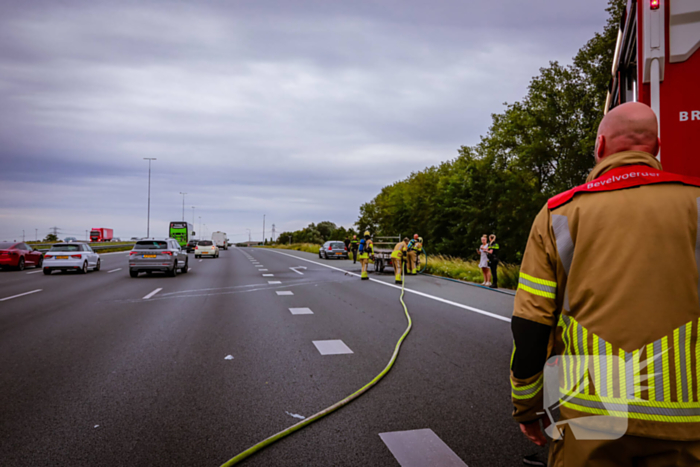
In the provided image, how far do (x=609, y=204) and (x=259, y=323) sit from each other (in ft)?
26.9

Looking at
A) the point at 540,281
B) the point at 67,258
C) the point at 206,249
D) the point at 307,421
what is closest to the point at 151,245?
the point at 67,258

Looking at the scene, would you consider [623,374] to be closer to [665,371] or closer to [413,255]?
[665,371]

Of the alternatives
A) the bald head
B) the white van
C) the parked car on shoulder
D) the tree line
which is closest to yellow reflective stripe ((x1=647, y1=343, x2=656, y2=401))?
the bald head

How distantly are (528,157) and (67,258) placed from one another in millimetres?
34212

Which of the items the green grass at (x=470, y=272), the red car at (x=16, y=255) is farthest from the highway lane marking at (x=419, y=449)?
the red car at (x=16, y=255)

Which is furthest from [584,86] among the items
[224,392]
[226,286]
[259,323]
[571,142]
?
[224,392]

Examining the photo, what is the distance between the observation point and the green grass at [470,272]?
16.8 meters

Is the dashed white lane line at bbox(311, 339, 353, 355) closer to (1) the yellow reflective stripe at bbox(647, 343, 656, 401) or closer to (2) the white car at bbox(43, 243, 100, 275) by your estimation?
(1) the yellow reflective stripe at bbox(647, 343, 656, 401)

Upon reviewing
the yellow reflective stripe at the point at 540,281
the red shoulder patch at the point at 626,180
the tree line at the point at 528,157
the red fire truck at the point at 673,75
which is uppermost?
the tree line at the point at 528,157

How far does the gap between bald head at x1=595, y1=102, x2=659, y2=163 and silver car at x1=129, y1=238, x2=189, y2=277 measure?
21.2 m

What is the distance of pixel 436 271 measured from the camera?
23.0 meters

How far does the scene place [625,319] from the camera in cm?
164

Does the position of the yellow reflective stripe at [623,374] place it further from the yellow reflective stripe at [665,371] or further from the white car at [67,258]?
the white car at [67,258]

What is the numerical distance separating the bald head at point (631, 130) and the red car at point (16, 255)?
28.6m
